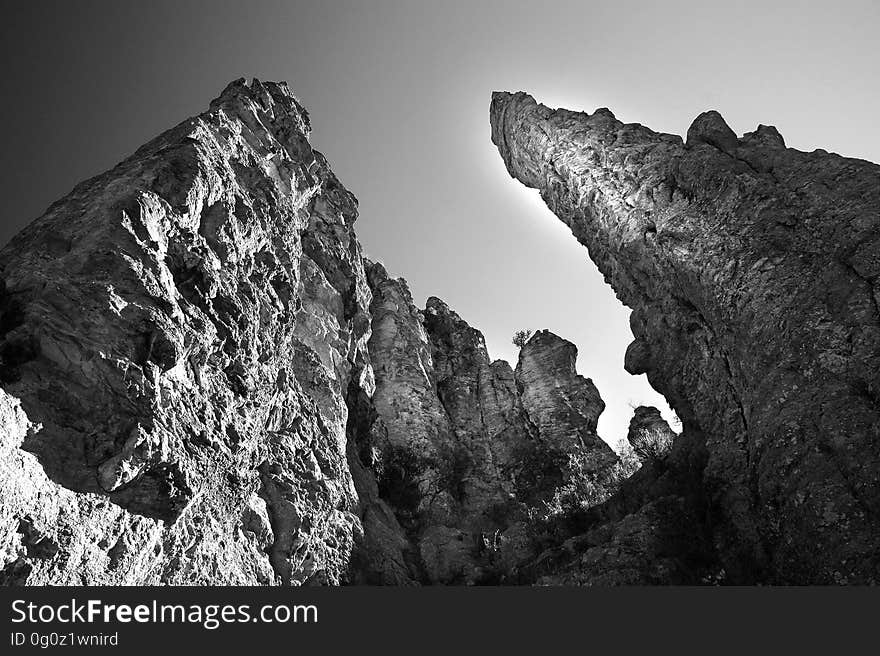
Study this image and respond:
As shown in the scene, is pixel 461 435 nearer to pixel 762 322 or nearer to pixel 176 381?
pixel 762 322

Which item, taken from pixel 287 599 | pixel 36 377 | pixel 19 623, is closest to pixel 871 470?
pixel 287 599

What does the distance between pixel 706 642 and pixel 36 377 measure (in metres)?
10.6

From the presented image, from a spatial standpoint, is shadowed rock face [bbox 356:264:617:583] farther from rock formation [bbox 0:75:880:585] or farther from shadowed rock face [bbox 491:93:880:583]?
shadowed rock face [bbox 491:93:880:583]

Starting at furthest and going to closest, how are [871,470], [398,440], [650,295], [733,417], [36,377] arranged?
[398,440], [650,295], [733,417], [871,470], [36,377]

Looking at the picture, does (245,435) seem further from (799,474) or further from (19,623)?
(799,474)

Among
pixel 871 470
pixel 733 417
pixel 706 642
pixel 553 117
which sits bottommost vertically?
pixel 706 642

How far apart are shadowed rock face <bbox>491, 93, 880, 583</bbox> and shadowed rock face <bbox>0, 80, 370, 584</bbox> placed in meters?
10.7

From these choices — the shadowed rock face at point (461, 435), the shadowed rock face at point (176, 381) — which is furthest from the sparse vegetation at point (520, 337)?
the shadowed rock face at point (176, 381)

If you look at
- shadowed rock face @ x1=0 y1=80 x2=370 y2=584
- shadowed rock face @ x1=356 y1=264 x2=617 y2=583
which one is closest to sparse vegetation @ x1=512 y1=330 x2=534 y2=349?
shadowed rock face @ x1=356 y1=264 x2=617 y2=583

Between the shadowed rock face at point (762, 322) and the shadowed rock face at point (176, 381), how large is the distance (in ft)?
35.0

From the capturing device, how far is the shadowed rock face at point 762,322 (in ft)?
36.4

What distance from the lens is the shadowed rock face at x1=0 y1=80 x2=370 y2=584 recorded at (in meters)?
8.38

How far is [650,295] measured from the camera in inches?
847

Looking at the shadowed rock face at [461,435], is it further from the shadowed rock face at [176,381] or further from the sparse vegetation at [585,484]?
the shadowed rock face at [176,381]
